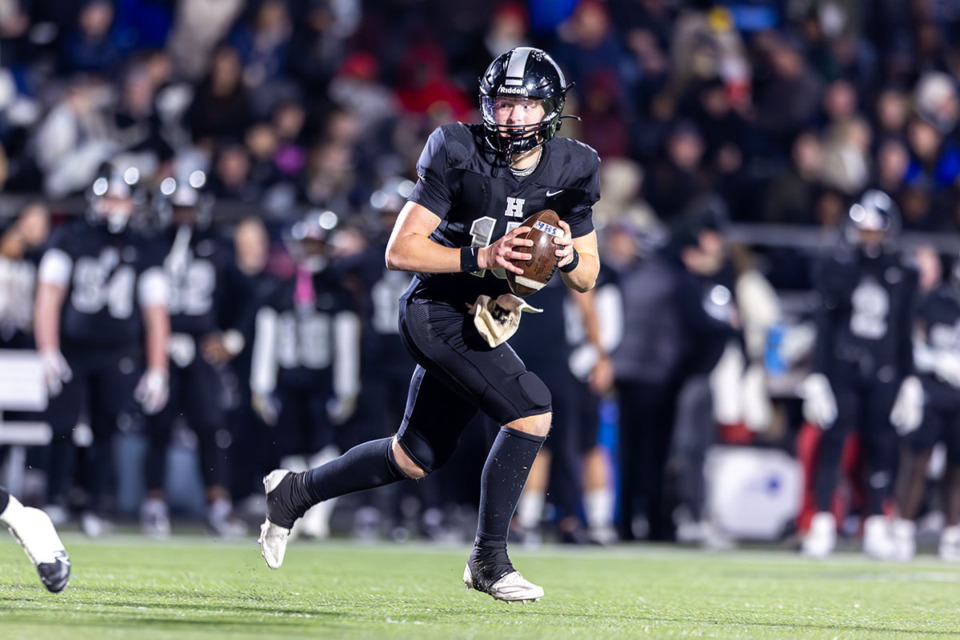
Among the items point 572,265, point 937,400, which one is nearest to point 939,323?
point 937,400

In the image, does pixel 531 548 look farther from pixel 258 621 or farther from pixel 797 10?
pixel 797 10

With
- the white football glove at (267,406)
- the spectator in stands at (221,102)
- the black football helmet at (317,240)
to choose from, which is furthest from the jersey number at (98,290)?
the spectator in stands at (221,102)

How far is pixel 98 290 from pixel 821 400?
16.0 feet

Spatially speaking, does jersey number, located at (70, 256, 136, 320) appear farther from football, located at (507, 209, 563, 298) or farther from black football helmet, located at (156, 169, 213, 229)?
football, located at (507, 209, 563, 298)

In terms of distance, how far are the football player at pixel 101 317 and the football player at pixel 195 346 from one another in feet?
1.02

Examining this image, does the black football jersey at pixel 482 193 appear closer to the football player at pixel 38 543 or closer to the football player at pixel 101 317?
the football player at pixel 38 543

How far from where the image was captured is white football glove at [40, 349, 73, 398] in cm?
987

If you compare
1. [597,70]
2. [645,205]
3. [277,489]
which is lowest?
[277,489]

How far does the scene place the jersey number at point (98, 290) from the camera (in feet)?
33.2

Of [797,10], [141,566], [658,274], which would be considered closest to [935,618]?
[141,566]

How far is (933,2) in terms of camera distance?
17.2 meters

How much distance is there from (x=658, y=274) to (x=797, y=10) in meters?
6.46

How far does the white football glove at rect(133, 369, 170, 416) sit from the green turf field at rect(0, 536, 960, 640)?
3.04ft

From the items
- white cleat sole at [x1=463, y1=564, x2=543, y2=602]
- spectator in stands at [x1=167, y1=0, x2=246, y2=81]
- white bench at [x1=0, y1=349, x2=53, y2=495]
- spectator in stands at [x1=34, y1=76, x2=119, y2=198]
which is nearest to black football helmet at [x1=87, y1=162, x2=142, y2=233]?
white bench at [x1=0, y1=349, x2=53, y2=495]
